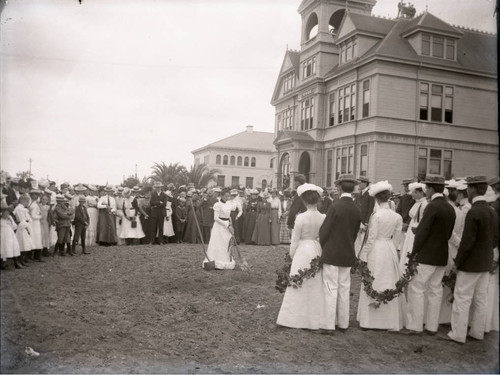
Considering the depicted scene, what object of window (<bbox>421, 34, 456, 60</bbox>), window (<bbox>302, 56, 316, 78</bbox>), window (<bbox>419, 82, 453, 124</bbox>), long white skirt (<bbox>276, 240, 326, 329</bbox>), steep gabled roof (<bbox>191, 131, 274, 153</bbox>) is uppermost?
window (<bbox>302, 56, 316, 78</bbox>)

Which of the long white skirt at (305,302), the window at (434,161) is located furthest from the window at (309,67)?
the long white skirt at (305,302)

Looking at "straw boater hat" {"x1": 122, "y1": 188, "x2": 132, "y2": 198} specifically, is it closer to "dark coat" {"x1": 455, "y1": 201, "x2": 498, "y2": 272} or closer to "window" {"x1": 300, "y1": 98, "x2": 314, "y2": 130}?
"dark coat" {"x1": 455, "y1": 201, "x2": 498, "y2": 272}

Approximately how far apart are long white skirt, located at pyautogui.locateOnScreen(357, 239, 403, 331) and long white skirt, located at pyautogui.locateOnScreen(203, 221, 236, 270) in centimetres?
472

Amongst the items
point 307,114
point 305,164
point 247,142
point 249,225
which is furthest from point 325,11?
point 247,142

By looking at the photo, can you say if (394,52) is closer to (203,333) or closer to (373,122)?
(373,122)

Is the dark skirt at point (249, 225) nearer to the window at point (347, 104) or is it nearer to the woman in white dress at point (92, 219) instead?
the woman in white dress at point (92, 219)

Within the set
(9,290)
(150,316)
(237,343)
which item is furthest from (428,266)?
(9,290)

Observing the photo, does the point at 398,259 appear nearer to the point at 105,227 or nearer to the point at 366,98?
the point at 105,227

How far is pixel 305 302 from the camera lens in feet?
20.4

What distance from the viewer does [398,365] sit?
198 inches

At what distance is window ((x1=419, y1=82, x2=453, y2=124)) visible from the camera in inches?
894

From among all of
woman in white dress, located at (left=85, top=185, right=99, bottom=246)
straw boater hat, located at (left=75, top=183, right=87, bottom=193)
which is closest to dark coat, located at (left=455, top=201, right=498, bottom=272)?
straw boater hat, located at (left=75, top=183, right=87, bottom=193)

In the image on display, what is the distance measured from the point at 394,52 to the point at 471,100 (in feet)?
15.4

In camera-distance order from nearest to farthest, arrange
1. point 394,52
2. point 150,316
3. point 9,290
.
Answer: point 150,316
point 9,290
point 394,52
